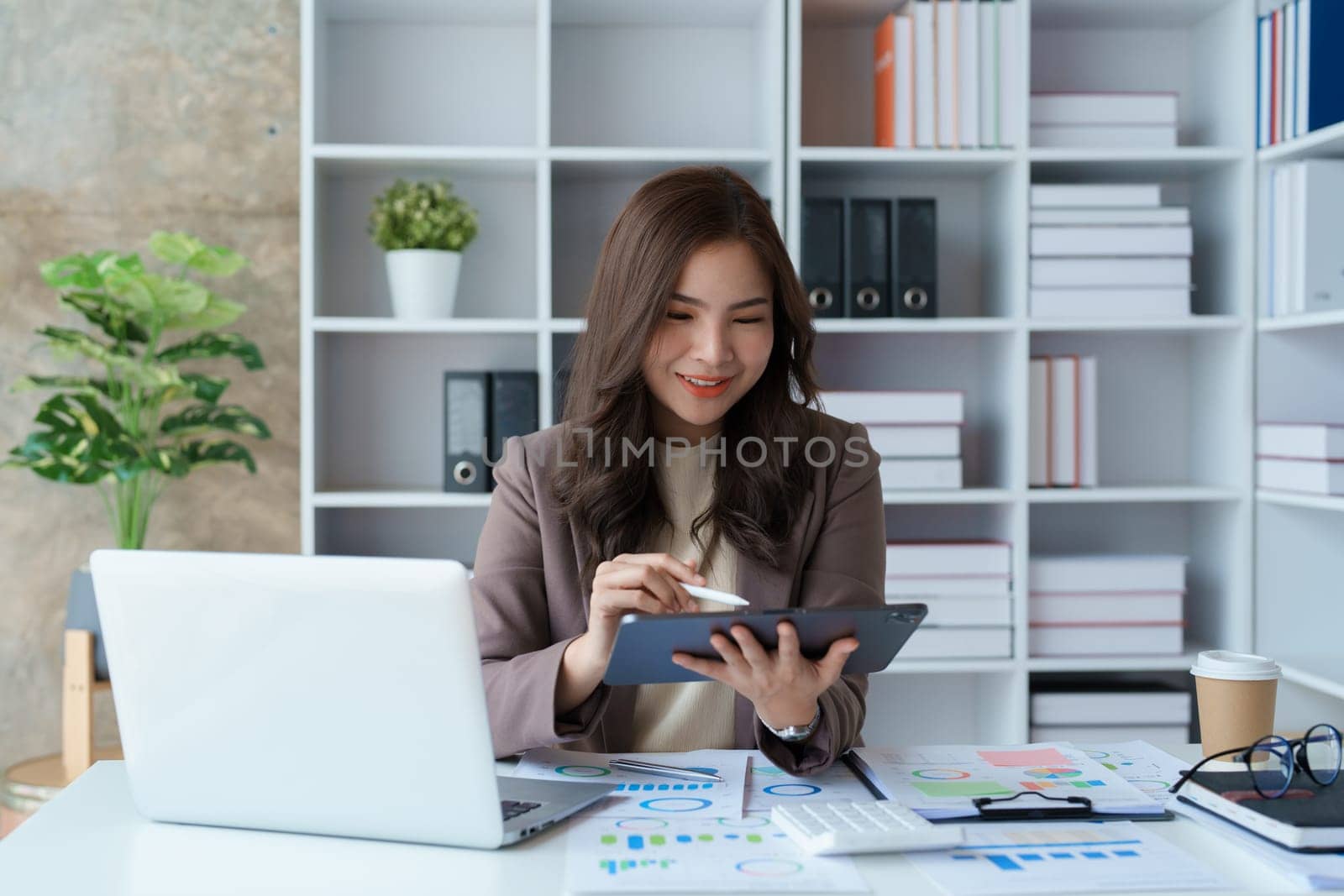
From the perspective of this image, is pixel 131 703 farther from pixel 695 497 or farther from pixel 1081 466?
pixel 1081 466

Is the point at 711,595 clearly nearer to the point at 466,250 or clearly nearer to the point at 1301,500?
the point at 1301,500

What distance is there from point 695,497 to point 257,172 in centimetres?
171

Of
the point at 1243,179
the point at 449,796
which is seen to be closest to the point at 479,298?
the point at 1243,179

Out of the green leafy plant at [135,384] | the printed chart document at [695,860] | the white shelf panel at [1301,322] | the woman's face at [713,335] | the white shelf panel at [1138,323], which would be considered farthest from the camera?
the white shelf panel at [1138,323]

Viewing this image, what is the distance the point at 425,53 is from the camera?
278 centimetres

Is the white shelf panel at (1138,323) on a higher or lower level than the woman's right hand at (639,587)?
higher

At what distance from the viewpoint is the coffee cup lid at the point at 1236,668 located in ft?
3.91

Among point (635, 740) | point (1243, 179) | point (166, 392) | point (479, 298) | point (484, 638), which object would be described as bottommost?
point (635, 740)

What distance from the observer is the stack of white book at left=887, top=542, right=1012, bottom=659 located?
2545 mm

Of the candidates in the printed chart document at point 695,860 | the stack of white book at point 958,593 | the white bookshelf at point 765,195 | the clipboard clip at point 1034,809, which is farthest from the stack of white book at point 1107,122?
the printed chart document at point 695,860

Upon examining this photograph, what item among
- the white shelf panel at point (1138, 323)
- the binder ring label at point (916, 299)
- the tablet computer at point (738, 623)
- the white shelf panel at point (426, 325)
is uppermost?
the binder ring label at point (916, 299)

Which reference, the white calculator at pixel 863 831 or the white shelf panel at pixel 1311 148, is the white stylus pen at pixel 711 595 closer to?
the white calculator at pixel 863 831

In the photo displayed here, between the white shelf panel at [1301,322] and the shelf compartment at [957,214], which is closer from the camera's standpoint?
the white shelf panel at [1301,322]

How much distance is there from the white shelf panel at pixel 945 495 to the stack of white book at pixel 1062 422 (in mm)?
95
